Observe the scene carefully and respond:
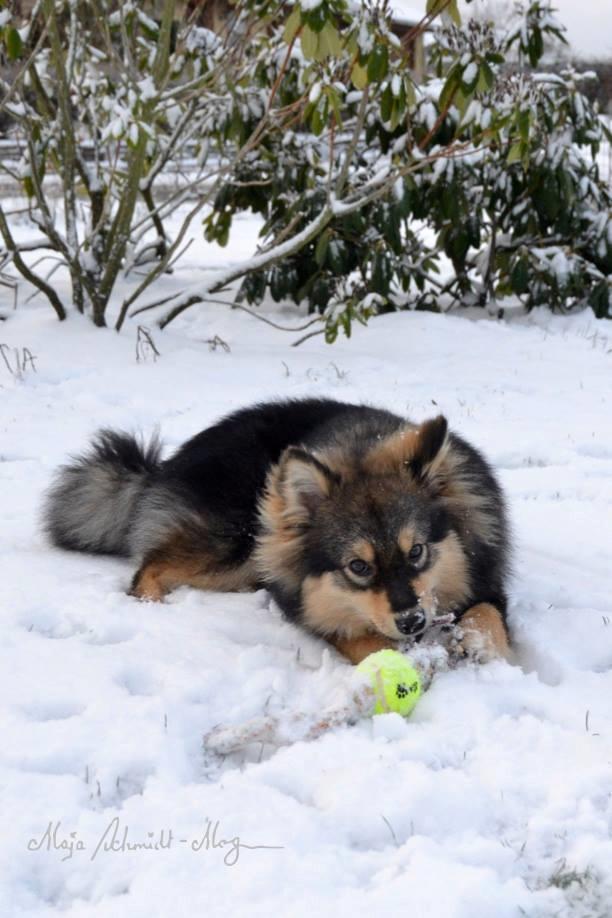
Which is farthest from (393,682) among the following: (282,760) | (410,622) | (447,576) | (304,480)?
(304,480)

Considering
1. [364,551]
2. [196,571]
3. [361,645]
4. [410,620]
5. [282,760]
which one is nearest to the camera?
[282,760]

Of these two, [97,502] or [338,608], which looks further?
[97,502]

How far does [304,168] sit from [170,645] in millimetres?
7157

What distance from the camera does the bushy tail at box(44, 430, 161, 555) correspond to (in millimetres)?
4387

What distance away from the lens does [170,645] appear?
11.0ft

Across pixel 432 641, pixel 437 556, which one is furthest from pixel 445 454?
pixel 432 641

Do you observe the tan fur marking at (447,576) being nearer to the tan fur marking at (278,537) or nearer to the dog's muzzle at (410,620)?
A: the dog's muzzle at (410,620)

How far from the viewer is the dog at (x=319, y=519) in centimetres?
327

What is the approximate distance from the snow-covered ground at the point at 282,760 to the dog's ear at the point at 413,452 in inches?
Answer: 27.6

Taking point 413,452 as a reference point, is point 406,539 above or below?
below

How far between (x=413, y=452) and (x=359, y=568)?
484 millimetres

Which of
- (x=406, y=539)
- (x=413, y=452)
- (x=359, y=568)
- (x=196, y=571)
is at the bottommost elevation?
(x=196, y=571)

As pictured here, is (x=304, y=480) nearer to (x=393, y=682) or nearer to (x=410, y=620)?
(x=410, y=620)

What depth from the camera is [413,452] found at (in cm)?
346
